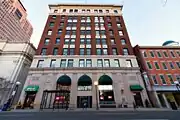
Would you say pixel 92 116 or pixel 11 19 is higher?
pixel 11 19

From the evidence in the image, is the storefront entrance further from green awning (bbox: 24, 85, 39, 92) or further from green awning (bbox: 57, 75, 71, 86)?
green awning (bbox: 24, 85, 39, 92)

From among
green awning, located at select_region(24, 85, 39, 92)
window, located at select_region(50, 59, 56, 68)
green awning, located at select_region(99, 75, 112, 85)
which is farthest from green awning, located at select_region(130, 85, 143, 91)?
green awning, located at select_region(24, 85, 39, 92)

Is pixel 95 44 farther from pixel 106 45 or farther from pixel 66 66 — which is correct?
pixel 66 66

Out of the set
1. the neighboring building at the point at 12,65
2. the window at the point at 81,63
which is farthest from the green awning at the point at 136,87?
the neighboring building at the point at 12,65

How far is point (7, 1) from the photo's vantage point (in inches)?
2891

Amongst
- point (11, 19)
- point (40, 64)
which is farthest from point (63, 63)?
point (11, 19)

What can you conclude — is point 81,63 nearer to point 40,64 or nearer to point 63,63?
point 63,63

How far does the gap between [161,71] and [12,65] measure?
36350 mm

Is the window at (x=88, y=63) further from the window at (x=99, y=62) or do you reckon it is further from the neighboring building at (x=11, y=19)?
the neighboring building at (x=11, y=19)

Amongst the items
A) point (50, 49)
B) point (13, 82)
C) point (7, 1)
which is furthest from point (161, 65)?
point (7, 1)

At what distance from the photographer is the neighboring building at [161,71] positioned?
2255 centimetres

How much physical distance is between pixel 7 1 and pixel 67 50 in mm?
83338

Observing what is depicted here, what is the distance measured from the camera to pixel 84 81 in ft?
71.8

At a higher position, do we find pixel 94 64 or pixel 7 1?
pixel 7 1
